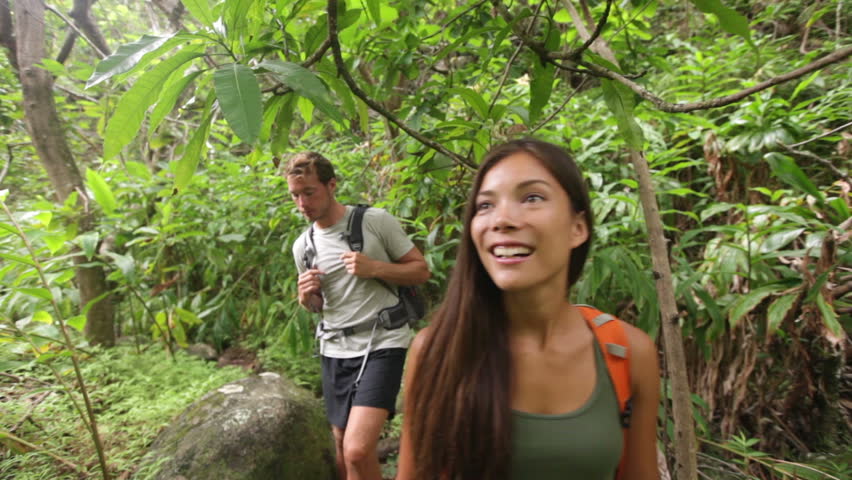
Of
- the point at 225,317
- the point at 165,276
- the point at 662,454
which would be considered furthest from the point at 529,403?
the point at 165,276

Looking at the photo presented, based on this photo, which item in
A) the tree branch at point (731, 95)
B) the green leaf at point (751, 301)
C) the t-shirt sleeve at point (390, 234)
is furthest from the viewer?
the t-shirt sleeve at point (390, 234)

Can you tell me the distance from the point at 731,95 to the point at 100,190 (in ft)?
12.9

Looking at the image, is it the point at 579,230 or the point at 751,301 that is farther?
the point at 751,301

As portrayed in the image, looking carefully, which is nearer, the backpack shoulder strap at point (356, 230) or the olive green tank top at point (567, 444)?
the olive green tank top at point (567, 444)

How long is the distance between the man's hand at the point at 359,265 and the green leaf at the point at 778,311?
5.97 feet

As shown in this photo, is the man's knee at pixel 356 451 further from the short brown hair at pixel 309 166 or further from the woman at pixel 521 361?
the short brown hair at pixel 309 166

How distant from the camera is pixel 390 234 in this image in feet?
7.86

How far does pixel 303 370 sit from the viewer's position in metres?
3.91

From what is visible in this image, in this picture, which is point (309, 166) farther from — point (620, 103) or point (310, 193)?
point (620, 103)

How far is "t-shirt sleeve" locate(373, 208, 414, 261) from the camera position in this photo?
2398mm

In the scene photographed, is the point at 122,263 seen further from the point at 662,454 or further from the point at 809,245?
the point at 809,245

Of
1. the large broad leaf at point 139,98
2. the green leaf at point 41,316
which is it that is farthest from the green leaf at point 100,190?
the large broad leaf at point 139,98

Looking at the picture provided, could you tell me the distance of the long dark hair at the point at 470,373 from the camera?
0.90 m

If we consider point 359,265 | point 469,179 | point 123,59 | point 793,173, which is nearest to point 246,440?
point 359,265
